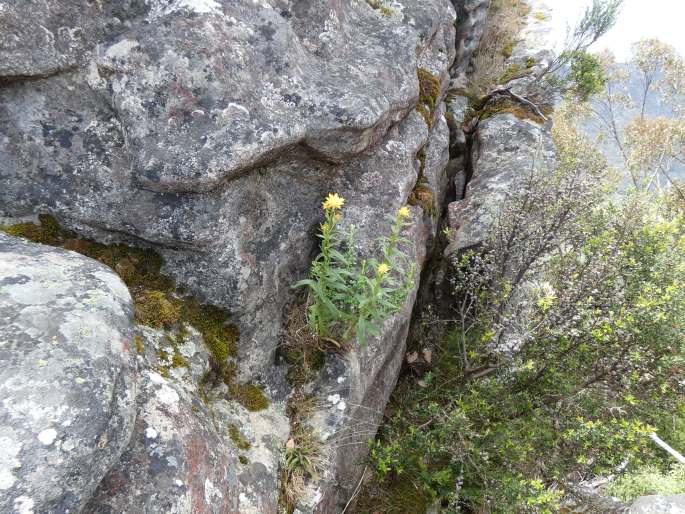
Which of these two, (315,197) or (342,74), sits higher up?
(342,74)

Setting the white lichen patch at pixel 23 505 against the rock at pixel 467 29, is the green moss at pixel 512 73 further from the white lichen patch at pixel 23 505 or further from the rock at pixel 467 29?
the white lichen patch at pixel 23 505

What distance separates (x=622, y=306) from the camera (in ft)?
12.7

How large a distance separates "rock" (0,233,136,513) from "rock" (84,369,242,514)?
219mm

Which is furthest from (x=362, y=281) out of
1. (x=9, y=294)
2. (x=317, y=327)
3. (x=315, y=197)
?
(x=9, y=294)

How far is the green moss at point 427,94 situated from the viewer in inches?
234

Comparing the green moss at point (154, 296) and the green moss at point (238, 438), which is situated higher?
the green moss at point (154, 296)

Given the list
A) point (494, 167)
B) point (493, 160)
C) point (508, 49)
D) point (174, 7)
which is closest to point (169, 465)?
point (174, 7)

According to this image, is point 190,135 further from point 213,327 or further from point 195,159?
point 213,327

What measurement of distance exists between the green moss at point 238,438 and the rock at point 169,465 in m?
0.34

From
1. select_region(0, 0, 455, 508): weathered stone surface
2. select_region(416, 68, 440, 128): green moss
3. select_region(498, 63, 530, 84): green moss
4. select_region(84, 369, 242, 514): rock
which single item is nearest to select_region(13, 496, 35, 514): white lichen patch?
select_region(84, 369, 242, 514): rock

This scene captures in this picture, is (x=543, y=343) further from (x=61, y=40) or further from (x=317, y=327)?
(x=61, y=40)

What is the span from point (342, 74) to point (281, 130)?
1.12 m

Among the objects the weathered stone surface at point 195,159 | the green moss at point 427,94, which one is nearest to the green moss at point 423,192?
the green moss at point 427,94

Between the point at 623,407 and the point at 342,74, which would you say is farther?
the point at 342,74
